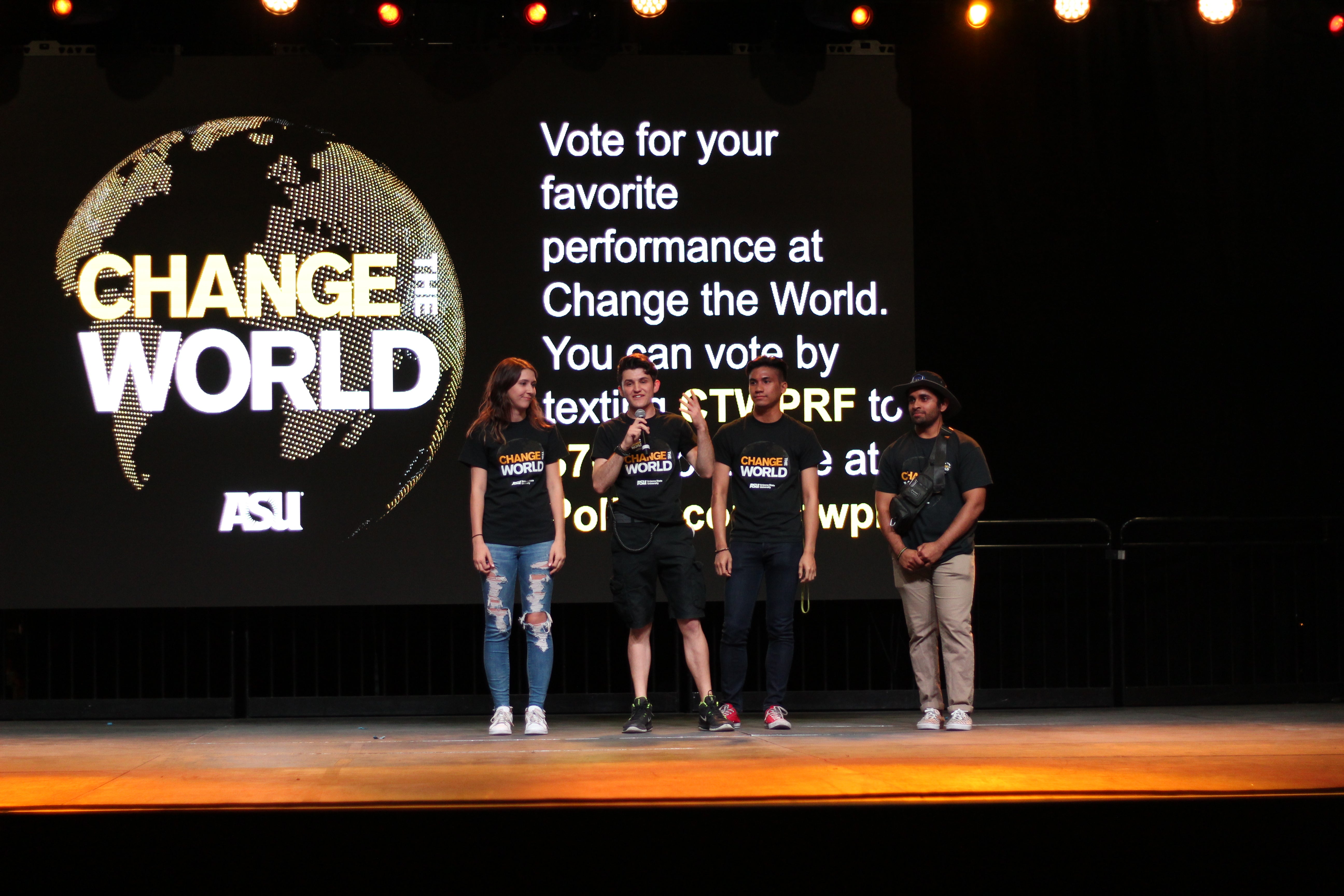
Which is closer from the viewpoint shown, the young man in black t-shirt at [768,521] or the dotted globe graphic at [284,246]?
the young man in black t-shirt at [768,521]

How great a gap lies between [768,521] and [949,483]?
0.83 meters

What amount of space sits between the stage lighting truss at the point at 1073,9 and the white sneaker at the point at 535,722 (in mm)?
4471

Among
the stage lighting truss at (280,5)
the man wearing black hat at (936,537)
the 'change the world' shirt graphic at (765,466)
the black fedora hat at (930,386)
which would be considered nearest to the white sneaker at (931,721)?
the man wearing black hat at (936,537)

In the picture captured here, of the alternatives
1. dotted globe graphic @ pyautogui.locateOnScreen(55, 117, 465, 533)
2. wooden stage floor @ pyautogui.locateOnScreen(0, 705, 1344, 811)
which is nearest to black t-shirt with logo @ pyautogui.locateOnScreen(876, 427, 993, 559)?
wooden stage floor @ pyautogui.locateOnScreen(0, 705, 1344, 811)

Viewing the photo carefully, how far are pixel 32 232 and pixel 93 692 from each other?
2.47m

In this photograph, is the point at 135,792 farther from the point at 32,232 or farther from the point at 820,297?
the point at 820,297

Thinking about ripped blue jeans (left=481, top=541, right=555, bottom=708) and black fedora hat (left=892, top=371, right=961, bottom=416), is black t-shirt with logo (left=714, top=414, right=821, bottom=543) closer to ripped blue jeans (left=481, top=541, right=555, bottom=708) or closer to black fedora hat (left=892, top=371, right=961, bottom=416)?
black fedora hat (left=892, top=371, right=961, bottom=416)

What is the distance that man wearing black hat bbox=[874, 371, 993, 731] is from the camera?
6.30 metres

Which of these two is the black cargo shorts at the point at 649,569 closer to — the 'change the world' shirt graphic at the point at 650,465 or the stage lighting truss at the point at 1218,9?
the 'change the world' shirt graphic at the point at 650,465

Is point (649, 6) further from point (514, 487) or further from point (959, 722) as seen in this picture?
point (959, 722)

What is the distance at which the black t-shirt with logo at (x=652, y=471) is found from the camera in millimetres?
6215

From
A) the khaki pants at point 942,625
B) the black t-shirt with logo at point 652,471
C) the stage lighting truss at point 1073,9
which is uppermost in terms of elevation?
the stage lighting truss at point 1073,9

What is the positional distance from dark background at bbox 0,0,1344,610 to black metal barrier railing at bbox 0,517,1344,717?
38 cm

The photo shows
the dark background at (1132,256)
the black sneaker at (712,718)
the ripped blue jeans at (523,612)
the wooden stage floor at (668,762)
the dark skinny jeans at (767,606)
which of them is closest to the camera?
the wooden stage floor at (668,762)
